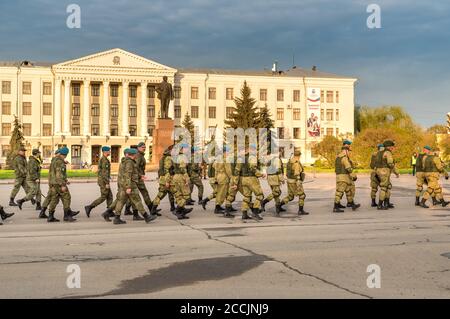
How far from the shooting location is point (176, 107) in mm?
92438

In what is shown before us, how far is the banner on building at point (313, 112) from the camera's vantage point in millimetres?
95125

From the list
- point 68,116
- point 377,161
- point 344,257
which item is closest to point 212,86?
point 68,116

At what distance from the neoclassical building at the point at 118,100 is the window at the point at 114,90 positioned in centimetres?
15

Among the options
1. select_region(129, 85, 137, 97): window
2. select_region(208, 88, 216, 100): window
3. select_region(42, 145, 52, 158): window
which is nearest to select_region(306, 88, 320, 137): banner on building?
select_region(208, 88, 216, 100): window

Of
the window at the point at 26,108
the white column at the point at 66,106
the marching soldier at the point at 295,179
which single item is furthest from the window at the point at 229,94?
the marching soldier at the point at 295,179

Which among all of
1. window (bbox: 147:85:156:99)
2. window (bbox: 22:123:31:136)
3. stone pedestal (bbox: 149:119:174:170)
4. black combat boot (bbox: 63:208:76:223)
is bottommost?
black combat boot (bbox: 63:208:76:223)

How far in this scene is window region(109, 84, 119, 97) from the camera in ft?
290

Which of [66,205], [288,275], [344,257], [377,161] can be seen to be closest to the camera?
[288,275]

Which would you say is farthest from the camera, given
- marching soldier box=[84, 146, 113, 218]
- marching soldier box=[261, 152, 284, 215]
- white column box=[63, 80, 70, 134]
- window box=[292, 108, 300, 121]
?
window box=[292, 108, 300, 121]

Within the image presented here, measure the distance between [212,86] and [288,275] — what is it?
286ft

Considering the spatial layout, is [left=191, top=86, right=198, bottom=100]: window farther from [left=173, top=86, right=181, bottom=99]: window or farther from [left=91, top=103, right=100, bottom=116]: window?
[left=91, top=103, right=100, bottom=116]: window

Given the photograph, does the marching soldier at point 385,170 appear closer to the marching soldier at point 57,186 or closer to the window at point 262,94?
the marching soldier at point 57,186

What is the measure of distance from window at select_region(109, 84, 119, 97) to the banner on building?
1232 inches
